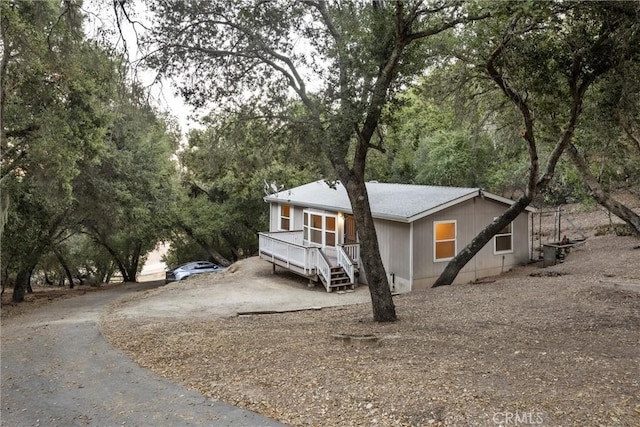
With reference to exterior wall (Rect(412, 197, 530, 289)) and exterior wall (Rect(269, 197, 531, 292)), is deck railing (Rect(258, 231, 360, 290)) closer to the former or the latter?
exterior wall (Rect(269, 197, 531, 292))

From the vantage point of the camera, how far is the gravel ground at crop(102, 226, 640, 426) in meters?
4.52

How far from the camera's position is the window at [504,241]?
54.3ft

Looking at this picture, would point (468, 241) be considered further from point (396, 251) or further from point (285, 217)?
point (285, 217)

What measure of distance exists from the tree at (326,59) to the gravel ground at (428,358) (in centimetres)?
198

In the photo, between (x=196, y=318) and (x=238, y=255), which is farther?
(x=238, y=255)

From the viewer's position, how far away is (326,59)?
28.4 feet

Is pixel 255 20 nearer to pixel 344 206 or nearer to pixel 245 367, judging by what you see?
pixel 245 367

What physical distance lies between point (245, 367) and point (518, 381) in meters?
3.55

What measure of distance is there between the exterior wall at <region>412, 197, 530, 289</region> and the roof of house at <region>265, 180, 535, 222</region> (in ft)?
1.38

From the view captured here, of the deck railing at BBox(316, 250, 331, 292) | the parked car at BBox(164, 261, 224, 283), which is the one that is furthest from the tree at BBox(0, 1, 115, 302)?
Answer: the deck railing at BBox(316, 250, 331, 292)

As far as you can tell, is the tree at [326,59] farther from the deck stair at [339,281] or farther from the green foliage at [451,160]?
the green foliage at [451,160]

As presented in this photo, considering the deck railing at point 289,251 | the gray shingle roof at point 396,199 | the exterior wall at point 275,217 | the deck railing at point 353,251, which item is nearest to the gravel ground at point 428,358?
the gray shingle roof at point 396,199

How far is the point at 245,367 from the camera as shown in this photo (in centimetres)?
636

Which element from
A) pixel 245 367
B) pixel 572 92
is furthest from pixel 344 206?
pixel 245 367
